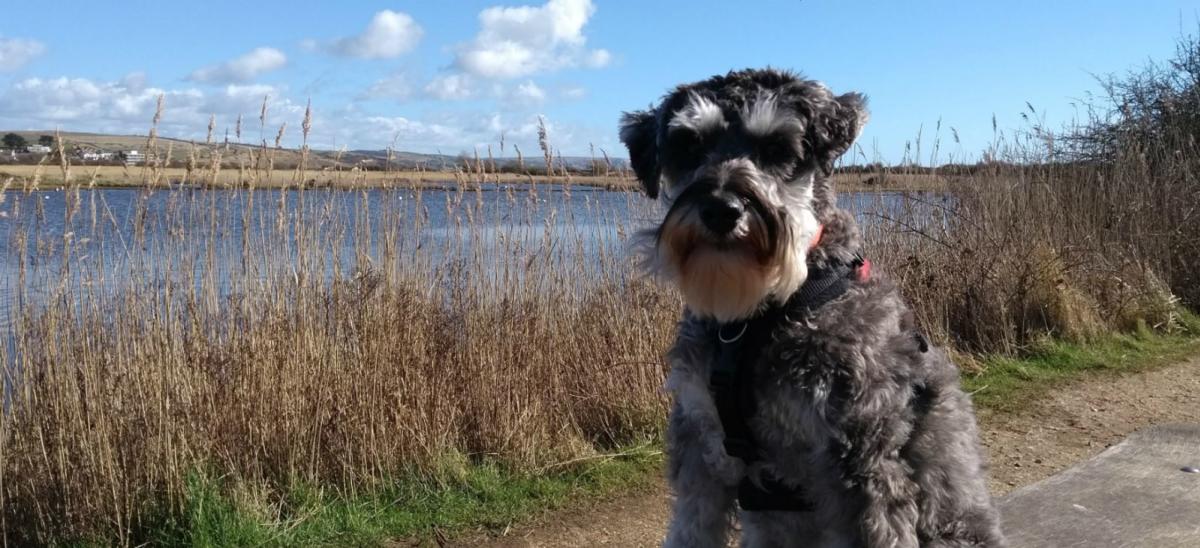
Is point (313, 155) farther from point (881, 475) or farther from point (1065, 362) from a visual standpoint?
point (1065, 362)

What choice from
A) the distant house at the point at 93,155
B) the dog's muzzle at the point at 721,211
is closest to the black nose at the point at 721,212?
the dog's muzzle at the point at 721,211

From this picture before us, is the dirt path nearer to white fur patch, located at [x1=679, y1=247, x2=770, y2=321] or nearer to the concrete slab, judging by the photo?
the concrete slab

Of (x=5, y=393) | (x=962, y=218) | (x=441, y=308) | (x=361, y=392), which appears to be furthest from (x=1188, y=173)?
(x=5, y=393)

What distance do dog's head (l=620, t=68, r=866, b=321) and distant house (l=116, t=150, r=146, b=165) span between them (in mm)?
3219

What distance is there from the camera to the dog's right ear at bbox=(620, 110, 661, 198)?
364cm

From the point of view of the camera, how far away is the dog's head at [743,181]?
2.97 metres

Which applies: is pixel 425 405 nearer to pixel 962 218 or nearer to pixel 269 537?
pixel 269 537

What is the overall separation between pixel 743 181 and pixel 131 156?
13.1 feet

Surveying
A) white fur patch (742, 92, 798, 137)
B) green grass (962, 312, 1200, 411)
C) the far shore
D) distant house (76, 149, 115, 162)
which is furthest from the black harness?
green grass (962, 312, 1200, 411)

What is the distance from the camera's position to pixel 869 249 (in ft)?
29.8

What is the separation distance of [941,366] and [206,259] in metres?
4.19

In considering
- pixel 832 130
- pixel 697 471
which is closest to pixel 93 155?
pixel 697 471

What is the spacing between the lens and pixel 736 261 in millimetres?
2990

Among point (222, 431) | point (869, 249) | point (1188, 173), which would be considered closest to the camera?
point (222, 431)
